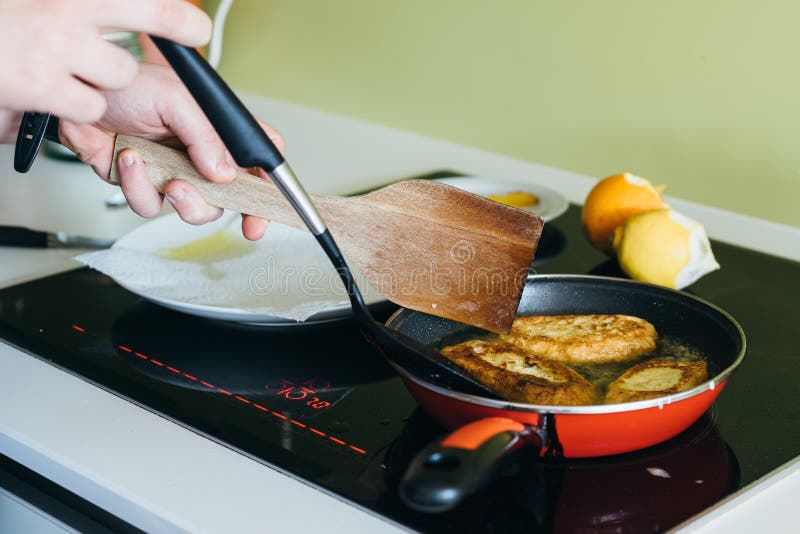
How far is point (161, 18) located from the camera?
2.31ft

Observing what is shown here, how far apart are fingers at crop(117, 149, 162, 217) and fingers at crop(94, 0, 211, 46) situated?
0.19 metres

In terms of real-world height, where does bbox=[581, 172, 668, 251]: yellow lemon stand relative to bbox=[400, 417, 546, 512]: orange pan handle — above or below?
above

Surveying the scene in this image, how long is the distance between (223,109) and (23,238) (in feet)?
1.86

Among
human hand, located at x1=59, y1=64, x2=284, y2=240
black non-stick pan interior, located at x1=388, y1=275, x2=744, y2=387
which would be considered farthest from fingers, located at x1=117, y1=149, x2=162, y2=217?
black non-stick pan interior, located at x1=388, y1=275, x2=744, y2=387

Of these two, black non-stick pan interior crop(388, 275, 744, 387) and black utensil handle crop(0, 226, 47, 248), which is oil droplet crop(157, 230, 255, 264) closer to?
black utensil handle crop(0, 226, 47, 248)

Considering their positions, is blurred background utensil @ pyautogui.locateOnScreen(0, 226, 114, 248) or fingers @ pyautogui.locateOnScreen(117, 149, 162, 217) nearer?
fingers @ pyautogui.locateOnScreen(117, 149, 162, 217)

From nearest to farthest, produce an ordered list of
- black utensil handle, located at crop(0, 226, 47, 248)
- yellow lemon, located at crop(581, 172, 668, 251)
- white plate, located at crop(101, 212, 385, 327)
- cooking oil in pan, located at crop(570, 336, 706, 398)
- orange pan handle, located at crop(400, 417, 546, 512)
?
1. orange pan handle, located at crop(400, 417, 546, 512)
2. cooking oil in pan, located at crop(570, 336, 706, 398)
3. white plate, located at crop(101, 212, 385, 327)
4. yellow lemon, located at crop(581, 172, 668, 251)
5. black utensil handle, located at crop(0, 226, 47, 248)

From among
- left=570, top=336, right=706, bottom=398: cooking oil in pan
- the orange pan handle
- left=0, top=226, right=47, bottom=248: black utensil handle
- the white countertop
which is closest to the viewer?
the orange pan handle

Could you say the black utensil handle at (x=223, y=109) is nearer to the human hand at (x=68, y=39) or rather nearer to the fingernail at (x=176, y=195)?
the human hand at (x=68, y=39)

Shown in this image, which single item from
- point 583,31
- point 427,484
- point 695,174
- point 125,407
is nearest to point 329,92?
point 583,31

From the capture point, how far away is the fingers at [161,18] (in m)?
0.70

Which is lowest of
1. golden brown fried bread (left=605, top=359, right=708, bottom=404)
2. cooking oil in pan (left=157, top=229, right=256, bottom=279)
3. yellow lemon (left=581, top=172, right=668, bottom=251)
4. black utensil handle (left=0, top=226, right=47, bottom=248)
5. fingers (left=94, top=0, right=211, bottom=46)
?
black utensil handle (left=0, top=226, right=47, bottom=248)

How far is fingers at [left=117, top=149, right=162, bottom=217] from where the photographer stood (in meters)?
0.89

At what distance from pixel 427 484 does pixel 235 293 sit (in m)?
0.51
